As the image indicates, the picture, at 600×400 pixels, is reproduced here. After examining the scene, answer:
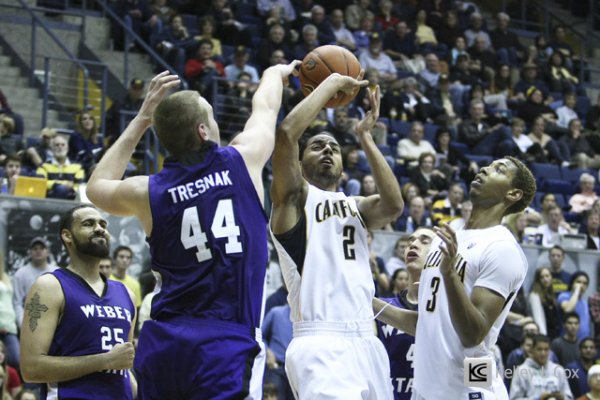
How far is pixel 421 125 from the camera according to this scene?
55.6 ft

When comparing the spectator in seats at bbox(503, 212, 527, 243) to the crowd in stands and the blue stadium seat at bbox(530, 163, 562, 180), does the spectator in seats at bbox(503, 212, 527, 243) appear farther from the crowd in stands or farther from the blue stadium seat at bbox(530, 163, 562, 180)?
the blue stadium seat at bbox(530, 163, 562, 180)

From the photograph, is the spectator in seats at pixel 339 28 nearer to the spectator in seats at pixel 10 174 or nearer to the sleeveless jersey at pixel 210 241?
the spectator in seats at pixel 10 174

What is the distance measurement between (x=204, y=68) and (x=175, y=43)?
98cm

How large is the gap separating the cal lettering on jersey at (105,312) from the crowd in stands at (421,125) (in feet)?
12.5

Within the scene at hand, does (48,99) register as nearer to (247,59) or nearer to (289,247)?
(247,59)

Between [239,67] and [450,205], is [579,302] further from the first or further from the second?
[239,67]

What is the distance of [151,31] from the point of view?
56.0 feet

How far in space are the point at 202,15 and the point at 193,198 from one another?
1342cm

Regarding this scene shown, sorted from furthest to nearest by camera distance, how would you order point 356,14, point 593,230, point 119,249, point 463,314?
point 356,14 < point 593,230 < point 119,249 < point 463,314

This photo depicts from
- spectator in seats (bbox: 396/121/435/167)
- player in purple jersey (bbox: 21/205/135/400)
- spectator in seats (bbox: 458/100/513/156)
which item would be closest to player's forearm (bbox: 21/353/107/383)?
player in purple jersey (bbox: 21/205/135/400)

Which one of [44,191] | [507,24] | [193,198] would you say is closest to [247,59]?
[44,191]

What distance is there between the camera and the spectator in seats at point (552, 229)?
15.5 meters

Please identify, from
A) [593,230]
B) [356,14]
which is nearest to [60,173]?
[593,230]

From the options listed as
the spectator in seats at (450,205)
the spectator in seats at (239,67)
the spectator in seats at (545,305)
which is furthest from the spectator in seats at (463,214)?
the spectator in seats at (239,67)
